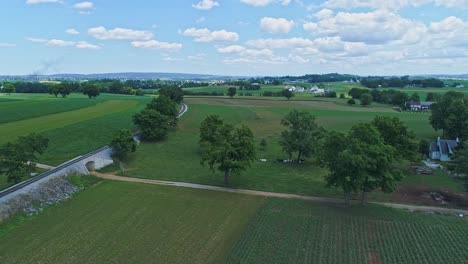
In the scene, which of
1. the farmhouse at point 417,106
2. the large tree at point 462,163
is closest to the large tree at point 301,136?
the large tree at point 462,163

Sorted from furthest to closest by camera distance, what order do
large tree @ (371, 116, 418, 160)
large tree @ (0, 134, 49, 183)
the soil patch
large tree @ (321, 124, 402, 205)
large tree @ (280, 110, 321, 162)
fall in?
large tree @ (280, 110, 321, 162) → large tree @ (371, 116, 418, 160) → the soil patch → large tree @ (0, 134, 49, 183) → large tree @ (321, 124, 402, 205)

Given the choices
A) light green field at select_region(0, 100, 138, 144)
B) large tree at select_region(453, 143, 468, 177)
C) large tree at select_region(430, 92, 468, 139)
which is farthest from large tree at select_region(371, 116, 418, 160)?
light green field at select_region(0, 100, 138, 144)

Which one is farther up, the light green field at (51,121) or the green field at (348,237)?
the light green field at (51,121)

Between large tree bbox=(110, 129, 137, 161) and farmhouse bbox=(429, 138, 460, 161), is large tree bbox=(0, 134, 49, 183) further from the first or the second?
farmhouse bbox=(429, 138, 460, 161)

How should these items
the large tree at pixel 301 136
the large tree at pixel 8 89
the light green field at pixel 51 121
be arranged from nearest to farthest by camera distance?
the large tree at pixel 301 136 → the light green field at pixel 51 121 → the large tree at pixel 8 89

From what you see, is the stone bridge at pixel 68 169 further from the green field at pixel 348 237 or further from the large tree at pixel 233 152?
the green field at pixel 348 237

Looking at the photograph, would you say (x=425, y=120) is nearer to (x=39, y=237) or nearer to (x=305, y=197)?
(x=305, y=197)
